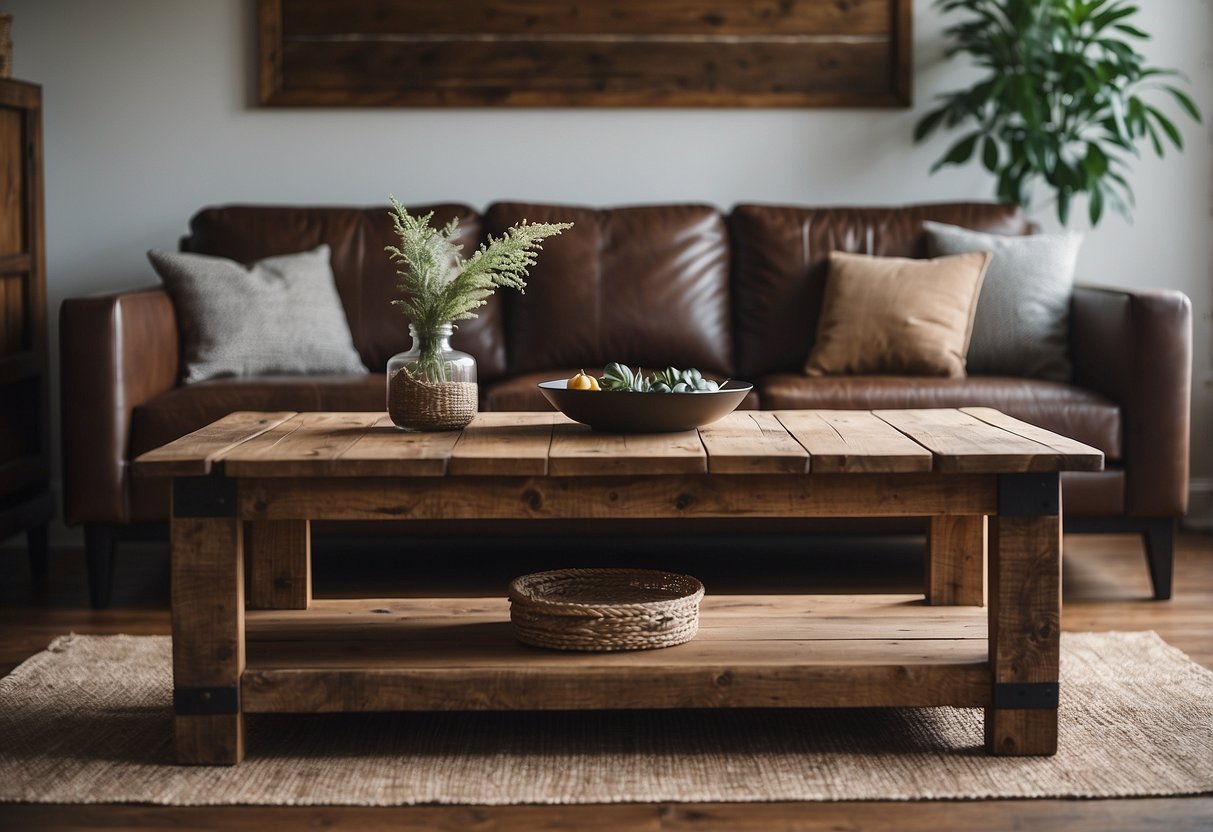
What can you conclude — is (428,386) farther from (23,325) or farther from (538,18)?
(538,18)

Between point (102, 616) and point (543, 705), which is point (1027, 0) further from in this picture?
point (102, 616)

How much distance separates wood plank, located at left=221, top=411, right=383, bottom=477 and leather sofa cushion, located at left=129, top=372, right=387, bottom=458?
77 cm

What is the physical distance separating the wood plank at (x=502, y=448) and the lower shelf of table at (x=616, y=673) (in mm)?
315

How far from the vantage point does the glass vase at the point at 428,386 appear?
226cm

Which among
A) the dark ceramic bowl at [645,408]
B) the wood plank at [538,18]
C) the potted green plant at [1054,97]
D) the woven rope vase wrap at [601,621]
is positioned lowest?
the woven rope vase wrap at [601,621]

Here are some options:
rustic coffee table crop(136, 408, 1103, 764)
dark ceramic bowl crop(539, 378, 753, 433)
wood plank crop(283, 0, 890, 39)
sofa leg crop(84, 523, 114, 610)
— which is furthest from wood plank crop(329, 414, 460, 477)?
wood plank crop(283, 0, 890, 39)

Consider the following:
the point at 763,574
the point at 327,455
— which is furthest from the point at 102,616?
the point at 763,574

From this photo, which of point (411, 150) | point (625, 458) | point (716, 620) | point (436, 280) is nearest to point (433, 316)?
point (436, 280)

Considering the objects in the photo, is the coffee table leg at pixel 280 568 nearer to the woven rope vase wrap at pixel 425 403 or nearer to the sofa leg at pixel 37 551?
the woven rope vase wrap at pixel 425 403

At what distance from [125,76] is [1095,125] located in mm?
2952

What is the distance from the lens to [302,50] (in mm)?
4012

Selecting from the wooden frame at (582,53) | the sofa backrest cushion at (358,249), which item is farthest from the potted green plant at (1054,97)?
the sofa backrest cushion at (358,249)

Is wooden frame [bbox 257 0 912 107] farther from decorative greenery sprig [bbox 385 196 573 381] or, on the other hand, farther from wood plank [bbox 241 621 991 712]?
wood plank [bbox 241 621 991 712]

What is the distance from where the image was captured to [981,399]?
10.6 feet
